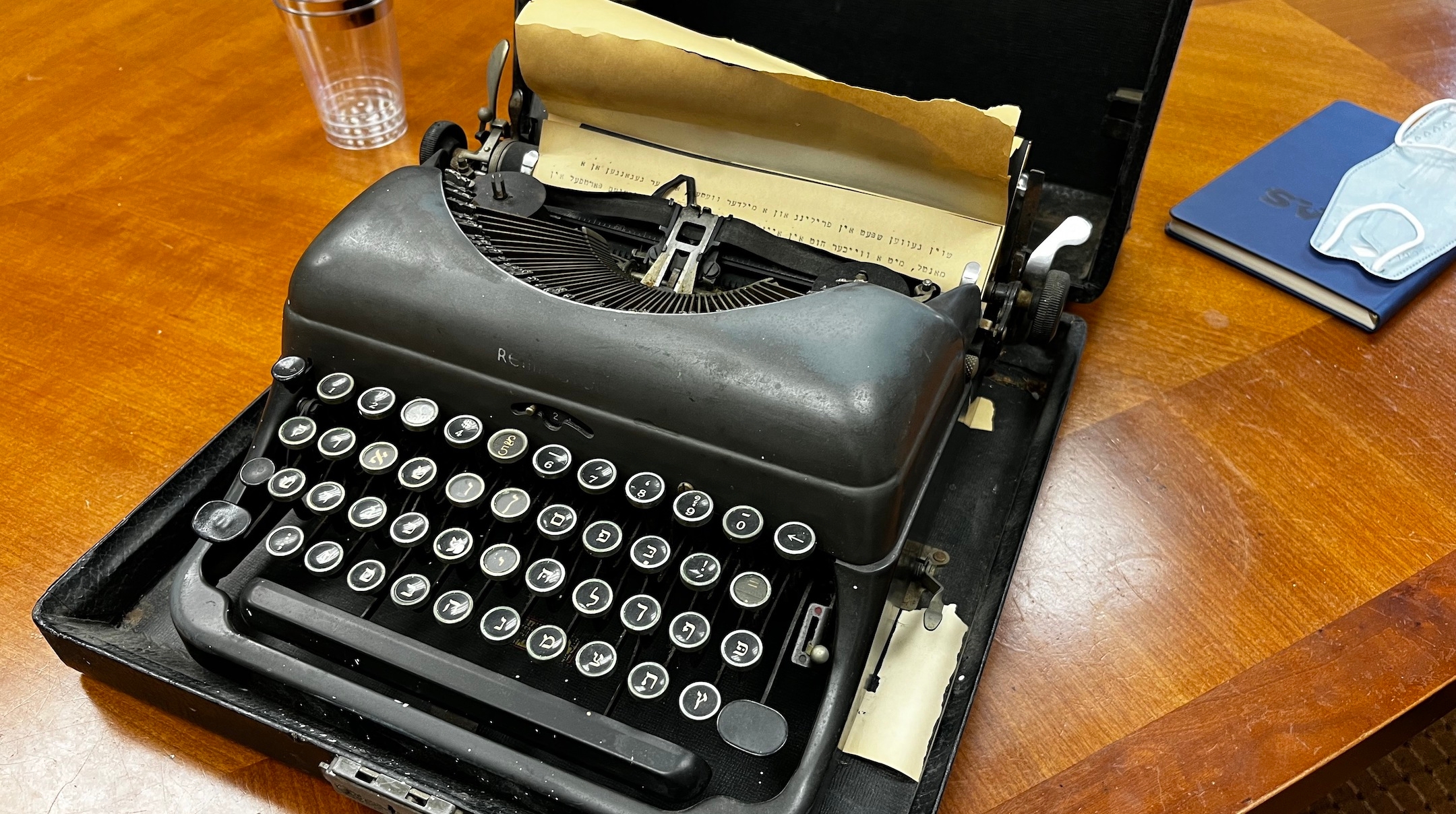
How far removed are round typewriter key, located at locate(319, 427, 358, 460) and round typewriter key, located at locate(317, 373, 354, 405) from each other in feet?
0.10

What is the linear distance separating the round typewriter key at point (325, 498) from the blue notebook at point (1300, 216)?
1.18m

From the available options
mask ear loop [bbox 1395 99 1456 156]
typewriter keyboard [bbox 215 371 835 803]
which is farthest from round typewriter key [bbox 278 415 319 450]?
mask ear loop [bbox 1395 99 1456 156]

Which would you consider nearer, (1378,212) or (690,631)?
(690,631)

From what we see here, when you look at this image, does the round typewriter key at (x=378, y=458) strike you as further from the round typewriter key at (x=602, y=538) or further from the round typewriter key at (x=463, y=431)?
the round typewriter key at (x=602, y=538)

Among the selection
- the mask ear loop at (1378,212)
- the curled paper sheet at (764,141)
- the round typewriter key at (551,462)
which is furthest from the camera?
the mask ear loop at (1378,212)

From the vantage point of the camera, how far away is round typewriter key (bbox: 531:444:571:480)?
3.26 feet

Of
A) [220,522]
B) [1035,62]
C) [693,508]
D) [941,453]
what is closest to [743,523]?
[693,508]

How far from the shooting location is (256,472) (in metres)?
1.04

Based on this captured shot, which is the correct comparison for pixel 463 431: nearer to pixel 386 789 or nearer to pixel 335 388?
pixel 335 388

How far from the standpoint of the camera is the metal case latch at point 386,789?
92 cm

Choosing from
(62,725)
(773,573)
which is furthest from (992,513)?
(62,725)

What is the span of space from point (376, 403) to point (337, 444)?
0.17ft

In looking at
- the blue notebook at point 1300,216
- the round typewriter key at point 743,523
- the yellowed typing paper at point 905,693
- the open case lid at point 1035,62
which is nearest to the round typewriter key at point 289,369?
the round typewriter key at point 743,523

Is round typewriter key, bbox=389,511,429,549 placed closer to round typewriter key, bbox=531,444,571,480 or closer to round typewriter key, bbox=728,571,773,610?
round typewriter key, bbox=531,444,571,480
